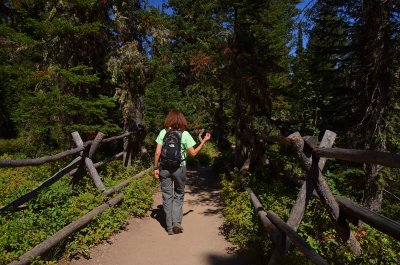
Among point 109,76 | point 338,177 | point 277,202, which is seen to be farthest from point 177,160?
point 109,76

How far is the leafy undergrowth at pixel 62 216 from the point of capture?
5.10 m

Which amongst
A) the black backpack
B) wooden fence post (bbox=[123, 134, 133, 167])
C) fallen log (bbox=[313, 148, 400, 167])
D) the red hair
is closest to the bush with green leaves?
fallen log (bbox=[313, 148, 400, 167])

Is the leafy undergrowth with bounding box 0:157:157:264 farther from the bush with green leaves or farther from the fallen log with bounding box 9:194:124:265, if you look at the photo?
the bush with green leaves

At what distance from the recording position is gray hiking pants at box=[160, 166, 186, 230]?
6910mm

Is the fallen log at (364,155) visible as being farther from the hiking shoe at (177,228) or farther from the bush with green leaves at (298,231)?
the hiking shoe at (177,228)

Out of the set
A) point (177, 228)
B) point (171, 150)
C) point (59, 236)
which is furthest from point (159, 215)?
point (59, 236)

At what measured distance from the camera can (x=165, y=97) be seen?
894 inches

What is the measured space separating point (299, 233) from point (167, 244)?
2.41m

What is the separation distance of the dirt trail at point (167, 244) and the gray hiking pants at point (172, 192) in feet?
1.26

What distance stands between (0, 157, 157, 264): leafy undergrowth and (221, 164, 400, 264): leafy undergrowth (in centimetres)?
225

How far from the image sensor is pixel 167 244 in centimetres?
658

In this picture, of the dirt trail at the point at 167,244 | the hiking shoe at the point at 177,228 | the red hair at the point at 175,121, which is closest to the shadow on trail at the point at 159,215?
the dirt trail at the point at 167,244

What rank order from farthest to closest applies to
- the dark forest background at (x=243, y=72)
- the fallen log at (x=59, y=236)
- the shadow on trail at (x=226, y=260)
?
the dark forest background at (x=243, y=72) < the shadow on trail at (x=226, y=260) < the fallen log at (x=59, y=236)

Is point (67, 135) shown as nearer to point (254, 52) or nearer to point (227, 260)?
point (254, 52)
